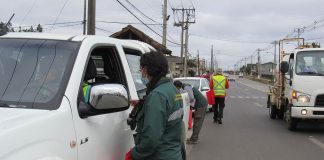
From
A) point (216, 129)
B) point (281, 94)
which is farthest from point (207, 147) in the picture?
point (281, 94)

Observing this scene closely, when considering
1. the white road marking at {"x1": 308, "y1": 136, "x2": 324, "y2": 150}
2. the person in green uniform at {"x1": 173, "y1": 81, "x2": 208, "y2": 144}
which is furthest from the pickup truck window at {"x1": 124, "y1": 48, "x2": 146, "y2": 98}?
the white road marking at {"x1": 308, "y1": 136, "x2": 324, "y2": 150}

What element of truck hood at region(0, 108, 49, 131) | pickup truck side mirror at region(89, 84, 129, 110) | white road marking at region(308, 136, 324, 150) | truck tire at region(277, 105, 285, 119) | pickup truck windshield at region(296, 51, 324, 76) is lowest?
white road marking at region(308, 136, 324, 150)

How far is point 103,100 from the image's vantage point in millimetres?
3580

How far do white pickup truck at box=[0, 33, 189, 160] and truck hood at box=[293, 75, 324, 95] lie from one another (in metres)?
9.55

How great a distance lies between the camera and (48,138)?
3.04 meters

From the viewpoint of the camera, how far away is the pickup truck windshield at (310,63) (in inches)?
537

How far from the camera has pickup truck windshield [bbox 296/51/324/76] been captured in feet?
44.8

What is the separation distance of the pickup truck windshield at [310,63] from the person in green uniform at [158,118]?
10.2m

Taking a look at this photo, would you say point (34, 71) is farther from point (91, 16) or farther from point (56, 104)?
point (91, 16)

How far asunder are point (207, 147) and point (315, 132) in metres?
4.52

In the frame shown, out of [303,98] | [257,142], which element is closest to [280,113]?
[303,98]

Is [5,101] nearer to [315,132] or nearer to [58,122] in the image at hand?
[58,122]

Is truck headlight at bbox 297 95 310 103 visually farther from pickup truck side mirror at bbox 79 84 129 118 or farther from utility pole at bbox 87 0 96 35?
pickup truck side mirror at bbox 79 84 129 118

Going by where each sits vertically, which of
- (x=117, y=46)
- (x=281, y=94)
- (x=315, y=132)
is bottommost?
(x=315, y=132)
